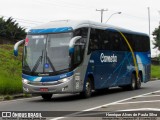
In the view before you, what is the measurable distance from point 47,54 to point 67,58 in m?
0.87

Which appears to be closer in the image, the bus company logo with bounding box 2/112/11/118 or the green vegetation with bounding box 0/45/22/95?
the bus company logo with bounding box 2/112/11/118

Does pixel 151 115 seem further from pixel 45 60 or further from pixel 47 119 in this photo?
pixel 45 60

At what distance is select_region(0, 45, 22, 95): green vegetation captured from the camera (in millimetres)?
23609

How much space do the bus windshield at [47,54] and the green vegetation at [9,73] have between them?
3.51 meters

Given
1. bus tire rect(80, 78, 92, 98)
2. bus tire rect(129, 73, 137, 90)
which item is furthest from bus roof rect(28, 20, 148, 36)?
bus tire rect(129, 73, 137, 90)

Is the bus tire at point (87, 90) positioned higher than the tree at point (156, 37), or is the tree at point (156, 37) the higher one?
the tree at point (156, 37)

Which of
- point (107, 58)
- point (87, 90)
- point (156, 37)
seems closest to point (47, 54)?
point (87, 90)

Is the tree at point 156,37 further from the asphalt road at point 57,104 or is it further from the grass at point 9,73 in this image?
the asphalt road at point 57,104

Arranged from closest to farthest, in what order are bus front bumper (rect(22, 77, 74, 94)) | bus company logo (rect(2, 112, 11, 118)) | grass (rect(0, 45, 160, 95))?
bus company logo (rect(2, 112, 11, 118))
bus front bumper (rect(22, 77, 74, 94))
grass (rect(0, 45, 160, 95))

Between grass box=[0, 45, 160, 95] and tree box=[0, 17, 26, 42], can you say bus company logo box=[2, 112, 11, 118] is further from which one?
tree box=[0, 17, 26, 42]

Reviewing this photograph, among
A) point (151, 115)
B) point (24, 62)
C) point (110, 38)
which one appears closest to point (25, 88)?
point (24, 62)

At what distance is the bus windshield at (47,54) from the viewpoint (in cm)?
1977

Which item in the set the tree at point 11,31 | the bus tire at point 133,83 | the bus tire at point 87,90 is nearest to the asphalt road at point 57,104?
the bus tire at point 87,90

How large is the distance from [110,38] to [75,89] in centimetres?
506
